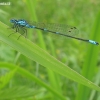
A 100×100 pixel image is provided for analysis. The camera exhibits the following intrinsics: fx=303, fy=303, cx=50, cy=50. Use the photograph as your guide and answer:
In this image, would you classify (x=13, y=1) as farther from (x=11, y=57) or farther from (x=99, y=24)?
(x=99, y=24)

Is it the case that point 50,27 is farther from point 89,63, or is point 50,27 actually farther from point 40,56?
point 40,56

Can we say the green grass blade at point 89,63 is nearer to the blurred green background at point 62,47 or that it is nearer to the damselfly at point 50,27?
the blurred green background at point 62,47

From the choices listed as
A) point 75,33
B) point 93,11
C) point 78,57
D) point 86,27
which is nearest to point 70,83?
point 78,57

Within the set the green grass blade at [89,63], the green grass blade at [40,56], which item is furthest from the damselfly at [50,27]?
the green grass blade at [40,56]

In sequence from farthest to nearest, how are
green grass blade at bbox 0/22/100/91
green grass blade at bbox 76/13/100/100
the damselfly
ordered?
1. the damselfly
2. green grass blade at bbox 76/13/100/100
3. green grass blade at bbox 0/22/100/91

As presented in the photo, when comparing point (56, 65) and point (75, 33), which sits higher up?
point (75, 33)

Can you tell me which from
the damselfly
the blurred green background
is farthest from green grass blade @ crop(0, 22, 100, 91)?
the damselfly

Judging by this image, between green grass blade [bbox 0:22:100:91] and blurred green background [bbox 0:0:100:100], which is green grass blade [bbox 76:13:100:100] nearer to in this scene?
blurred green background [bbox 0:0:100:100]

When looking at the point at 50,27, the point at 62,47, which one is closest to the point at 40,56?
the point at 50,27

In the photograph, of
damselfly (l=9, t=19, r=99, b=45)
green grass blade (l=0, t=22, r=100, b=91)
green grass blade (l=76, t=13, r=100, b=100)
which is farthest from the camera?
damselfly (l=9, t=19, r=99, b=45)
